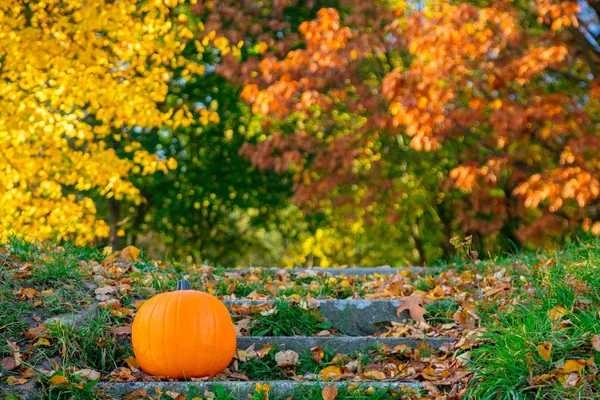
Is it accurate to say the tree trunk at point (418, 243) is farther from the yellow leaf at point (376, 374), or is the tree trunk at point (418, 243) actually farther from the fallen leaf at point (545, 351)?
the fallen leaf at point (545, 351)

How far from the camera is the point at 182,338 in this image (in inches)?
139

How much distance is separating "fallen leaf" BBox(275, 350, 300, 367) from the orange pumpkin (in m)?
0.27

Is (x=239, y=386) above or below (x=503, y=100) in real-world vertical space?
below

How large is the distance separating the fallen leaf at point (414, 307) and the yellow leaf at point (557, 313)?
0.88 meters

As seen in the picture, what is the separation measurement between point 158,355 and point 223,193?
29.0 ft

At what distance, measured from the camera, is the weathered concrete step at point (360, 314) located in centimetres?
434

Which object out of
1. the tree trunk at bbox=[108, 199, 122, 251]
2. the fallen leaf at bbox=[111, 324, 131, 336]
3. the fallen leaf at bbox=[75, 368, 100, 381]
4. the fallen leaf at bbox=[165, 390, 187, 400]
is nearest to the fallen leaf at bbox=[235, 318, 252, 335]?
the fallen leaf at bbox=[111, 324, 131, 336]

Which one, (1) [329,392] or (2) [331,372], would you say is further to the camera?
(2) [331,372]

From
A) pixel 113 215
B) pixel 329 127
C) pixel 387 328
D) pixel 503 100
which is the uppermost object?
pixel 503 100

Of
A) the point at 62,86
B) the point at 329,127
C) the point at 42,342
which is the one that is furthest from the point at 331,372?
the point at 329,127

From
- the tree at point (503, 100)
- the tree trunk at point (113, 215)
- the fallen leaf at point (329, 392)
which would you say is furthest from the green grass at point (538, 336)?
the tree trunk at point (113, 215)

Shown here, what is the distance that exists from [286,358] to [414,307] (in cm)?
92

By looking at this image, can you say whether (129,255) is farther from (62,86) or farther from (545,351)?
(545,351)

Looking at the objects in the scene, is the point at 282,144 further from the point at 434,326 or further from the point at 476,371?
the point at 476,371
